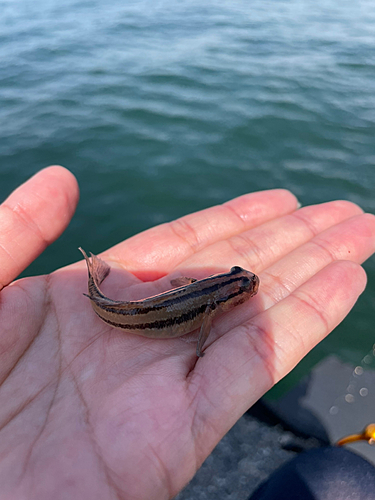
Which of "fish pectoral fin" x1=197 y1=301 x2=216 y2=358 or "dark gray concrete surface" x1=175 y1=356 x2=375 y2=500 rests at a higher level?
"fish pectoral fin" x1=197 y1=301 x2=216 y2=358

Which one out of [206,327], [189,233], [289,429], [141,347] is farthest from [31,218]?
[289,429]

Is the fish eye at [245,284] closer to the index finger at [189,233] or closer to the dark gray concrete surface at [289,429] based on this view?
the index finger at [189,233]

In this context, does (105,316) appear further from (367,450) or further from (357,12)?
(357,12)

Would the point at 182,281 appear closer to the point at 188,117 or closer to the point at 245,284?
the point at 245,284

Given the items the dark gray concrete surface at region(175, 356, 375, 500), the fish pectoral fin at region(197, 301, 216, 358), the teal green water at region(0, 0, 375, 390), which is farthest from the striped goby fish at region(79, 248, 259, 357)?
the teal green water at region(0, 0, 375, 390)

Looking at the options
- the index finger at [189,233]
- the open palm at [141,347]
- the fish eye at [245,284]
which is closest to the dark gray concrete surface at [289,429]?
the open palm at [141,347]

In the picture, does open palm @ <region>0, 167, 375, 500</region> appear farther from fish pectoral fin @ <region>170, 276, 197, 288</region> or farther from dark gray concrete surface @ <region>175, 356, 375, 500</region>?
dark gray concrete surface @ <region>175, 356, 375, 500</region>
